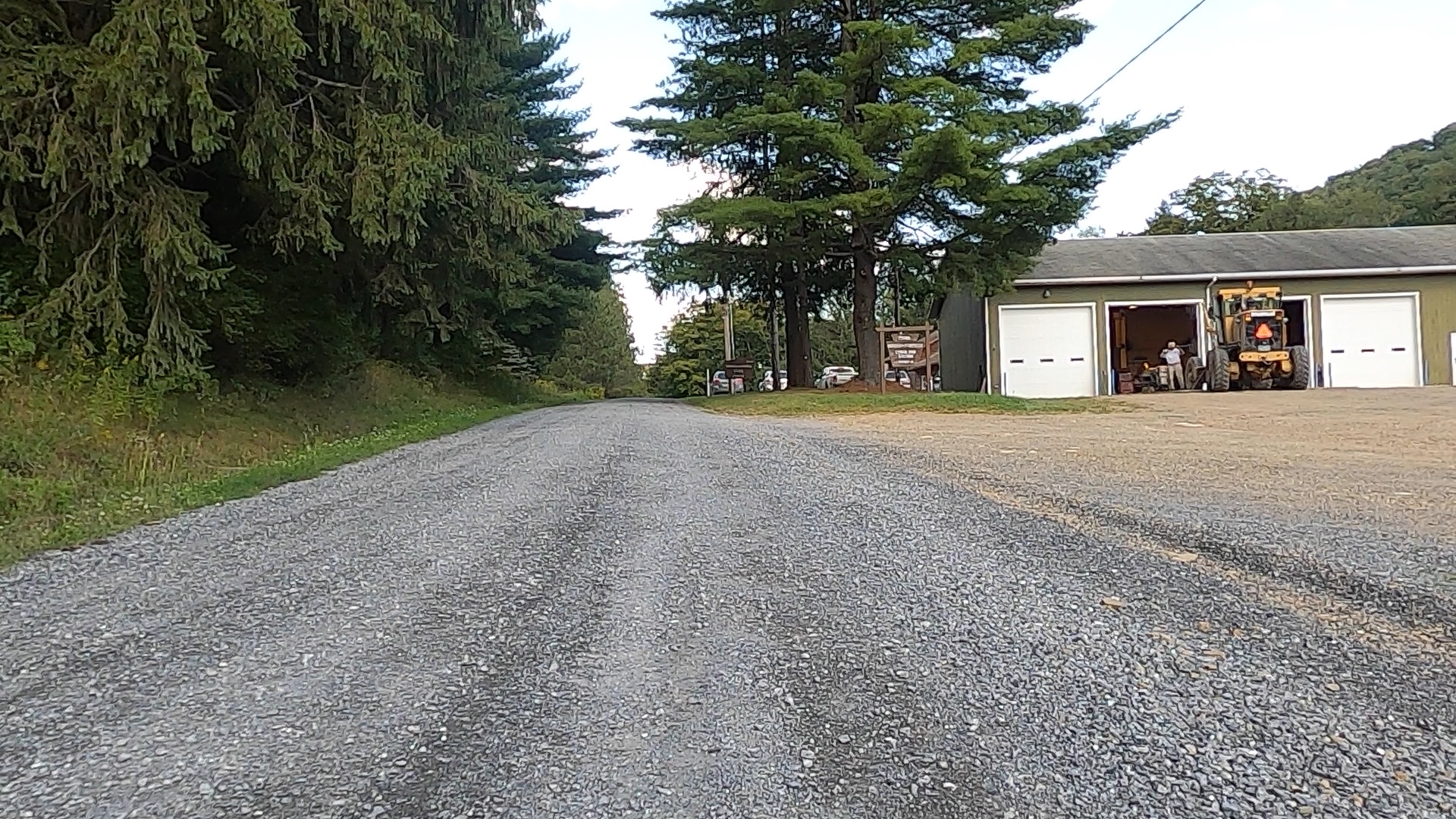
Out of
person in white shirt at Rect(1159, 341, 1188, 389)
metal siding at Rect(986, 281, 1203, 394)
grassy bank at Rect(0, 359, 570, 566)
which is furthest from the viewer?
metal siding at Rect(986, 281, 1203, 394)

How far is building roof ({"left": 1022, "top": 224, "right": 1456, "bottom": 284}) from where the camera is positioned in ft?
81.4

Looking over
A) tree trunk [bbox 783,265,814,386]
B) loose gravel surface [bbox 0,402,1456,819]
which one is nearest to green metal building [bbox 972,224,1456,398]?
tree trunk [bbox 783,265,814,386]

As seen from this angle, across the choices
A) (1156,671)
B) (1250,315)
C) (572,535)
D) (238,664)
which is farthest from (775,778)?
(1250,315)

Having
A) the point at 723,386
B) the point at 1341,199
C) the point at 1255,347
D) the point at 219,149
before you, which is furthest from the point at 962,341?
the point at 1341,199

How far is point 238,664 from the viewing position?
360cm

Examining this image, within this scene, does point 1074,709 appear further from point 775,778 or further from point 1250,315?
point 1250,315

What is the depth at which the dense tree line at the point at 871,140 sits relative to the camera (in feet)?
62.1

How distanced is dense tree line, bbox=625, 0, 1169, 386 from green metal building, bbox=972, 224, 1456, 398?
3370 mm

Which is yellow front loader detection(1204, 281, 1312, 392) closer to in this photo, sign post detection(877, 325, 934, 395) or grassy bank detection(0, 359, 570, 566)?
sign post detection(877, 325, 934, 395)

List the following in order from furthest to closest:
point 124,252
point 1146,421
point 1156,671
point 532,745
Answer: point 1146,421 → point 124,252 → point 1156,671 → point 532,745

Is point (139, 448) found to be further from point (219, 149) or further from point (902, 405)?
point (902, 405)

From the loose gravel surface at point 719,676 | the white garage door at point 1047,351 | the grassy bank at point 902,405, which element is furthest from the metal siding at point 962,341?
the loose gravel surface at point 719,676

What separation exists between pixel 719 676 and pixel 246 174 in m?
9.62

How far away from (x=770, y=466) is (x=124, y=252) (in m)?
6.74
